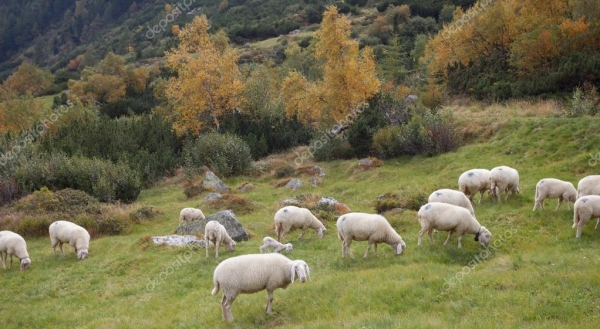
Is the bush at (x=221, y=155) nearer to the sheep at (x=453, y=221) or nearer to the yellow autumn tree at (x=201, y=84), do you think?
the yellow autumn tree at (x=201, y=84)

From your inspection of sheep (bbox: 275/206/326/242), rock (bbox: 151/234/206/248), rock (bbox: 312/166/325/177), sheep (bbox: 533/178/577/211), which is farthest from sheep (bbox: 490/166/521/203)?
rock (bbox: 312/166/325/177)

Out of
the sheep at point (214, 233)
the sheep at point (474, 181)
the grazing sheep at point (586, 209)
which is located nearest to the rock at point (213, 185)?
the sheep at point (214, 233)

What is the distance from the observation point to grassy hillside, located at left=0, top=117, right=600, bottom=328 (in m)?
9.21

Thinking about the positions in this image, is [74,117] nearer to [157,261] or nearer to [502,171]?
[157,261]

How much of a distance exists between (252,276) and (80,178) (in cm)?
2346

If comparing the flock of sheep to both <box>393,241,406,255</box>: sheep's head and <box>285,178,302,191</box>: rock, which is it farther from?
<box>285,178,302,191</box>: rock

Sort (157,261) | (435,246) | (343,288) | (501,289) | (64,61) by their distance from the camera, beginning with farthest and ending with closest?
(64,61) → (157,261) → (435,246) → (343,288) → (501,289)

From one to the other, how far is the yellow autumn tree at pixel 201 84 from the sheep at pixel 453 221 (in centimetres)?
3295

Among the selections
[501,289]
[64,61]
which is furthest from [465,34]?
[64,61]

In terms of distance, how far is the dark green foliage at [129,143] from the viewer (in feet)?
125

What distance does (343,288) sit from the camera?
1091 cm

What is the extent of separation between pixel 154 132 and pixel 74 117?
440 inches
